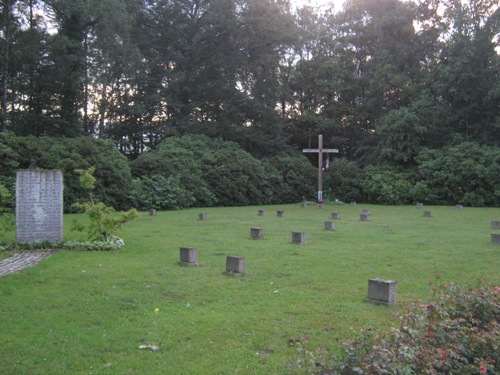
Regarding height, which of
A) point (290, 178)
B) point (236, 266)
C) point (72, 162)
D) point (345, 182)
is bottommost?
point (236, 266)

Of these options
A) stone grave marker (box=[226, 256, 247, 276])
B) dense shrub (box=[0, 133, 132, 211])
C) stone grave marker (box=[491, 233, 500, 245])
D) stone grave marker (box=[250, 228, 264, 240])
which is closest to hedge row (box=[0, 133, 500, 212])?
dense shrub (box=[0, 133, 132, 211])

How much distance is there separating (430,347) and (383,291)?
2.82 meters

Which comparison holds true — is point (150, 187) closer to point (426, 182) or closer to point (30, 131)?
point (30, 131)

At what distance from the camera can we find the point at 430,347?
137 inches

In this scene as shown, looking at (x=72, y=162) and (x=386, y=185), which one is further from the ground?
(x=72, y=162)

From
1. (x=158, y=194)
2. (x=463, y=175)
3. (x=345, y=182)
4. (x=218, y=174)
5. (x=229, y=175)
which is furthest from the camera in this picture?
(x=345, y=182)

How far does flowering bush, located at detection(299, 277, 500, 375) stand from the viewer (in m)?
Result: 3.18

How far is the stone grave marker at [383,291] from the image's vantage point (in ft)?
20.3

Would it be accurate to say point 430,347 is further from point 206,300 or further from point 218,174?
point 218,174

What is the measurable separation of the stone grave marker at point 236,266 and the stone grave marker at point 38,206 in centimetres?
523

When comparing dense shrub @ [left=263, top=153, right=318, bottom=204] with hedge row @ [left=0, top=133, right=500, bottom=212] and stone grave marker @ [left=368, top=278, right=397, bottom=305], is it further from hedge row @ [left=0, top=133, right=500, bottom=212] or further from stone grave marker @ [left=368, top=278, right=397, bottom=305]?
stone grave marker @ [left=368, top=278, right=397, bottom=305]

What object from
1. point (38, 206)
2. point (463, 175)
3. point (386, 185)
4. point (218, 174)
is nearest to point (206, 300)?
point (38, 206)

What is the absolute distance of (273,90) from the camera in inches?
1447

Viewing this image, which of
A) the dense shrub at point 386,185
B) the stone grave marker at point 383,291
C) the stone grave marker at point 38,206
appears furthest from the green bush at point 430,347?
the dense shrub at point 386,185
